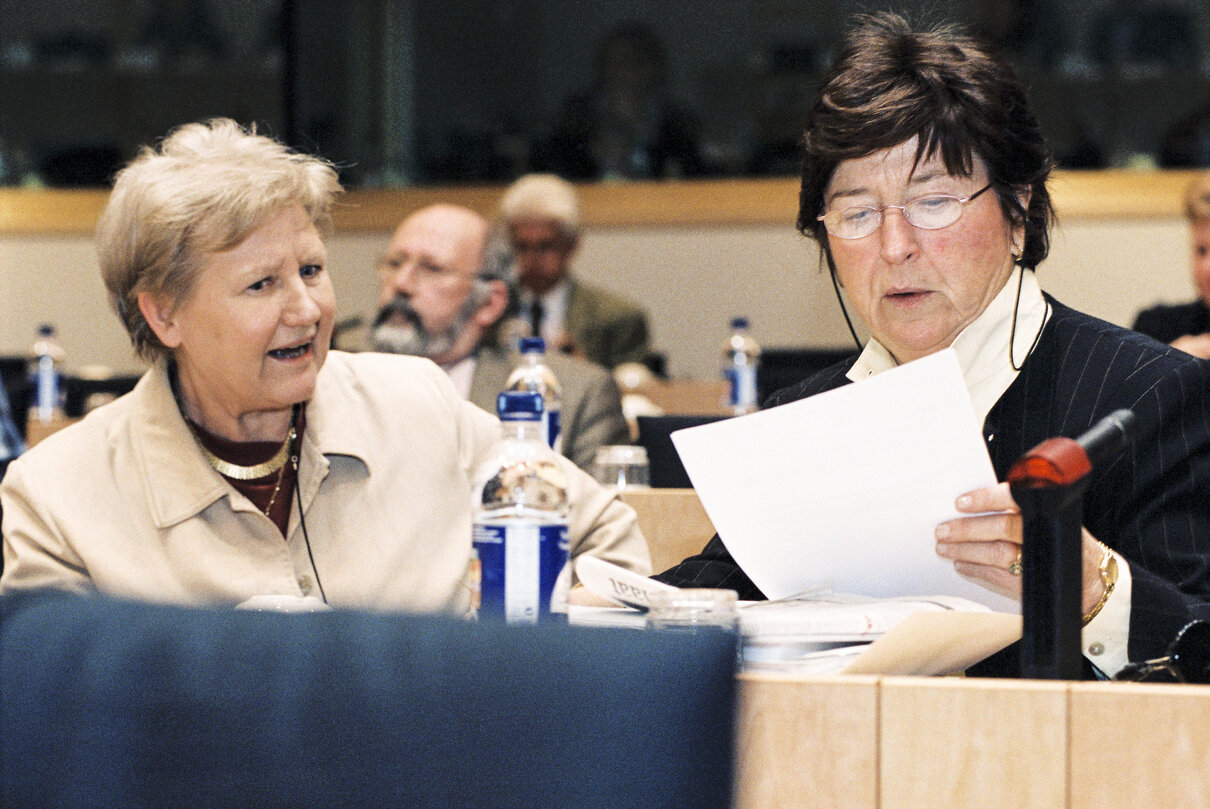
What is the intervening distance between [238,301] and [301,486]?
0.26 m

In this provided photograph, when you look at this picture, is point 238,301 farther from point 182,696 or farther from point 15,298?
point 15,298

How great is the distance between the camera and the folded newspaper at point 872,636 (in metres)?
1.03

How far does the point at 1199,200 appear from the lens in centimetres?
397

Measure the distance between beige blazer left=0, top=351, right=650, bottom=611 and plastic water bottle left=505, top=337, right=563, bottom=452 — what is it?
1.46ft

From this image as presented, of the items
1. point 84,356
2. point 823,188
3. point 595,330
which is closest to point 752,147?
point 595,330

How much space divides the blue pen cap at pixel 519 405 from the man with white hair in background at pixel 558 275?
3.91 meters

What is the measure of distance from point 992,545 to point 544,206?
4.21 meters

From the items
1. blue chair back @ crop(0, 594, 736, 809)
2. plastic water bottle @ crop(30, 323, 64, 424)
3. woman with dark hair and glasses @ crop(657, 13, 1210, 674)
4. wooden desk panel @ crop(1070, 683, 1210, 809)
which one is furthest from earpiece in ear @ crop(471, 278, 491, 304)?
blue chair back @ crop(0, 594, 736, 809)

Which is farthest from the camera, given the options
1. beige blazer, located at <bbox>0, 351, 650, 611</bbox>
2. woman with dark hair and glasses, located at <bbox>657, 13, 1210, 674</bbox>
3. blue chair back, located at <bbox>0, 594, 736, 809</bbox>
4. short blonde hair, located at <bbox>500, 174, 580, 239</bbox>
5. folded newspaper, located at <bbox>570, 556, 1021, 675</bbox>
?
short blonde hair, located at <bbox>500, 174, 580, 239</bbox>

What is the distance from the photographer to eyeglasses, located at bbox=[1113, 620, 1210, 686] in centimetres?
109

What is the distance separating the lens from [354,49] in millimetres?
6785

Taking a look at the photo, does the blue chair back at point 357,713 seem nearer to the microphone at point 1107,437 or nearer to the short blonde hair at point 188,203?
the microphone at point 1107,437

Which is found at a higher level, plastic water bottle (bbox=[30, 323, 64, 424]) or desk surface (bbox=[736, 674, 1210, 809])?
plastic water bottle (bbox=[30, 323, 64, 424])

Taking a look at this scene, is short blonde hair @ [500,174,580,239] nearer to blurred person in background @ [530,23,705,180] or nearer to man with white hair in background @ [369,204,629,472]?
blurred person in background @ [530,23,705,180]
